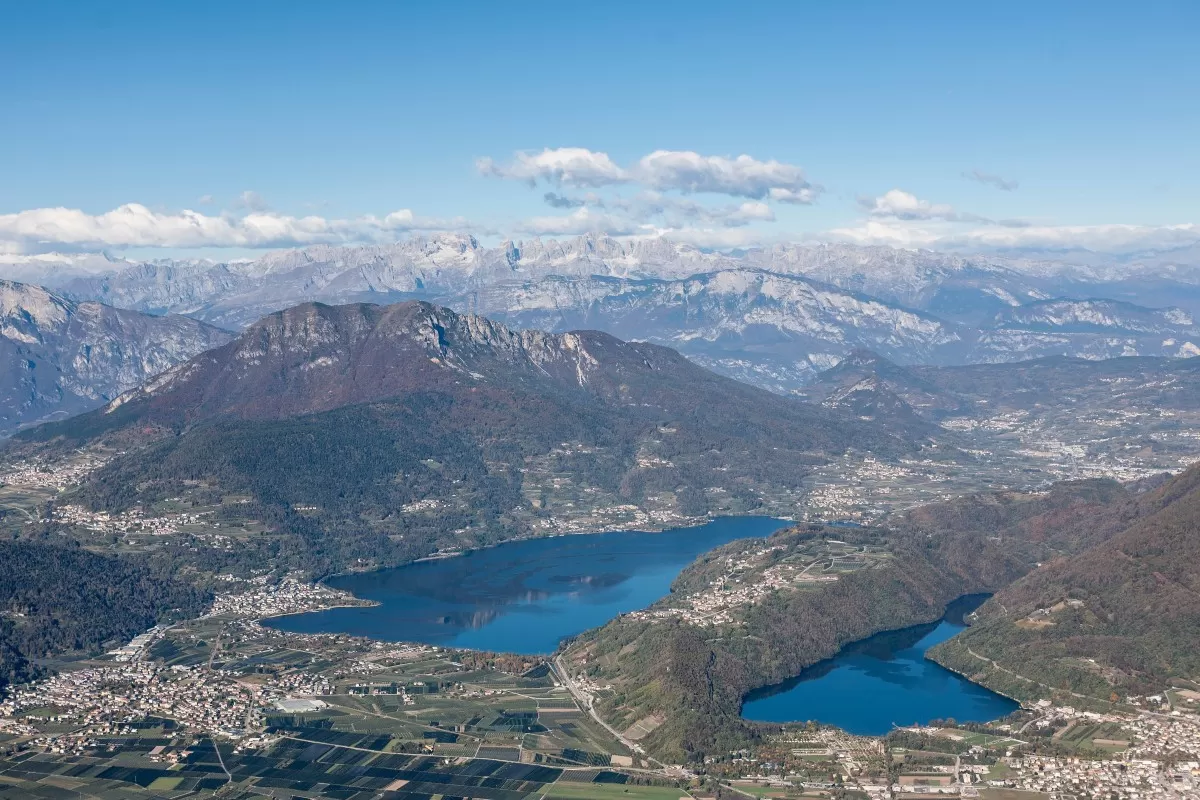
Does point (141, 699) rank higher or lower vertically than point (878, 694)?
higher

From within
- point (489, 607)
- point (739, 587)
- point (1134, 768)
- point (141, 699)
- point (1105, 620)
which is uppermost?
point (1105, 620)

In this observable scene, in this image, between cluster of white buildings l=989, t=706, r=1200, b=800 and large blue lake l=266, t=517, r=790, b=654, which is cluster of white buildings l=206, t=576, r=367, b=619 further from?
cluster of white buildings l=989, t=706, r=1200, b=800

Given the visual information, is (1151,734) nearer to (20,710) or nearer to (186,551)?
(20,710)

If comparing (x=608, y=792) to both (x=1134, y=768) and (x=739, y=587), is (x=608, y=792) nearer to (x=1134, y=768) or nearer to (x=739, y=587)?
(x=1134, y=768)

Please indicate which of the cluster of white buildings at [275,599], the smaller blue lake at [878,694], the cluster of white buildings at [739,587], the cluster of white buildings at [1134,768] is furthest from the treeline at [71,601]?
the cluster of white buildings at [1134,768]

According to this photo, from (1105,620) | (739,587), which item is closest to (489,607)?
(739,587)

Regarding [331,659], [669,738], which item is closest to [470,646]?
[331,659]

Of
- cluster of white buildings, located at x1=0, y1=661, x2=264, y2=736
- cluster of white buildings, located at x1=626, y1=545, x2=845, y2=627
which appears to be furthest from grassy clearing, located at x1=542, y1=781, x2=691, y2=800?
cluster of white buildings, located at x1=626, y1=545, x2=845, y2=627
